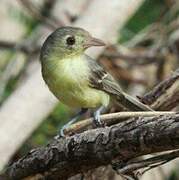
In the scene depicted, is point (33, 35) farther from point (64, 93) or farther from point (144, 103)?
point (144, 103)

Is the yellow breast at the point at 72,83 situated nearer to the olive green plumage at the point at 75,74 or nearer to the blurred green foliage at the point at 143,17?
the olive green plumage at the point at 75,74

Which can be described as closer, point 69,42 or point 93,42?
point 93,42

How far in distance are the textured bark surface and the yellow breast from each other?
2.71 feet

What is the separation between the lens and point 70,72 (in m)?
4.26

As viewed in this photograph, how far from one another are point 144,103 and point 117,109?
1.46 ft

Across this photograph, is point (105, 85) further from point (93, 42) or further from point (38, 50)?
point (38, 50)

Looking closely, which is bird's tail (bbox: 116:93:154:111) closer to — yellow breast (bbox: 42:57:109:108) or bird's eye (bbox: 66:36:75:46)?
yellow breast (bbox: 42:57:109:108)

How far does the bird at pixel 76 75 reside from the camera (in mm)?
4211

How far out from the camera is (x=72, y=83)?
423 cm

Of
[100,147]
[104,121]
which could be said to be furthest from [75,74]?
[100,147]

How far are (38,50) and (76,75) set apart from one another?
1884mm

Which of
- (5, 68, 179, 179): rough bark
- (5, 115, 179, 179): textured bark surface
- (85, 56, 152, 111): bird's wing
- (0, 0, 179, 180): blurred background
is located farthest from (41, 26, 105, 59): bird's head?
(5, 115, 179, 179): textured bark surface

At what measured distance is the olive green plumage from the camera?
421cm

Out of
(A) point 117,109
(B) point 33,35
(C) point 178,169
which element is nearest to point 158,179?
(C) point 178,169
